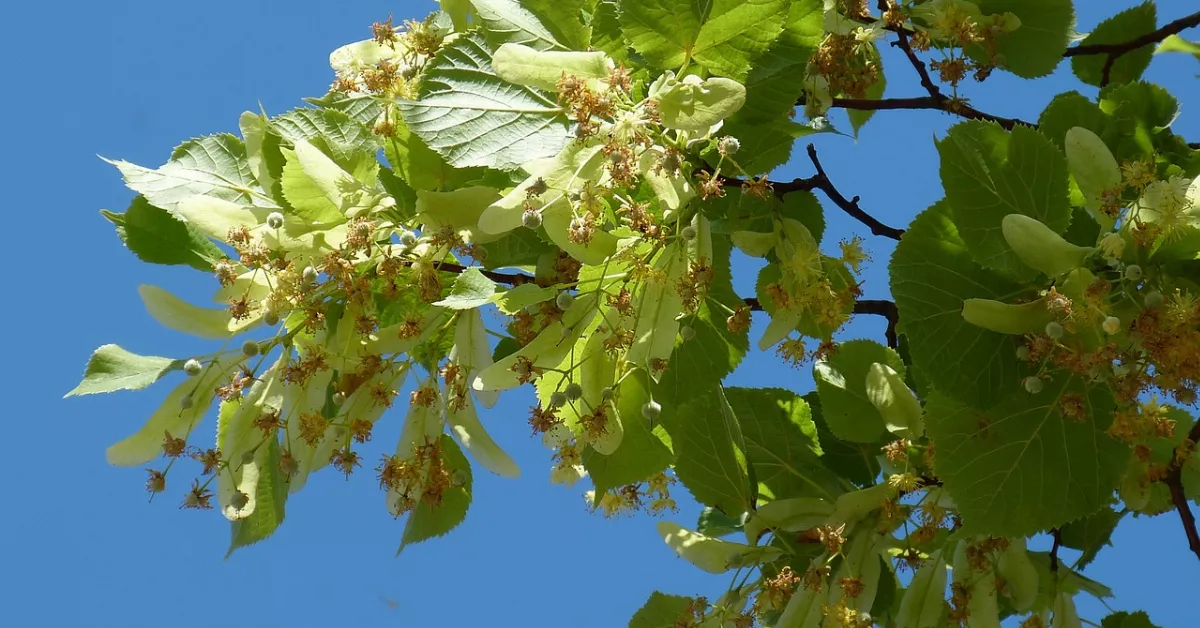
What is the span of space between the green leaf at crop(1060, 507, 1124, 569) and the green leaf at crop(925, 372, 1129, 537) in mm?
369

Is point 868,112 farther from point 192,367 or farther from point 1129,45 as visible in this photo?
point 192,367

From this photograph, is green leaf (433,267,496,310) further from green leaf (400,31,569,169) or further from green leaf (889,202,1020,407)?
green leaf (889,202,1020,407)

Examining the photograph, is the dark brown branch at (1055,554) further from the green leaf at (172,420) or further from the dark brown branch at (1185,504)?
the green leaf at (172,420)

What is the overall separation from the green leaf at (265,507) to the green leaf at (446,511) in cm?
15

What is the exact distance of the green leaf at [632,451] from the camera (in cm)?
124

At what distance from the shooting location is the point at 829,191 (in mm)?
1476

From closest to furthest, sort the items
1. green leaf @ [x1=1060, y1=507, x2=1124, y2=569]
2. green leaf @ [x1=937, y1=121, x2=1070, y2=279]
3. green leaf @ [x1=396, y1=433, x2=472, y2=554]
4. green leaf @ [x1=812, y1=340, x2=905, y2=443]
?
green leaf @ [x1=937, y1=121, x2=1070, y2=279]
green leaf @ [x1=396, y1=433, x2=472, y2=554]
green leaf @ [x1=812, y1=340, x2=905, y2=443]
green leaf @ [x1=1060, y1=507, x2=1124, y2=569]

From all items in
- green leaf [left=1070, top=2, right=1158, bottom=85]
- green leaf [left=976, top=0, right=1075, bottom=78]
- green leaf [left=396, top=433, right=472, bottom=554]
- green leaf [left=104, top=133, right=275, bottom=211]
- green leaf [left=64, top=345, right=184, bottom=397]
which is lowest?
green leaf [left=64, top=345, right=184, bottom=397]

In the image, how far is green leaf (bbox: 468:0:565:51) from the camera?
121 centimetres

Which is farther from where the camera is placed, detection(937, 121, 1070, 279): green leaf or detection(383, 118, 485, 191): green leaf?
detection(383, 118, 485, 191): green leaf

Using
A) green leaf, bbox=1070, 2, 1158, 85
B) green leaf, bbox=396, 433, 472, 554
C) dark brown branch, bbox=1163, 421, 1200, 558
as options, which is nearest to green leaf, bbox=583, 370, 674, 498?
green leaf, bbox=396, 433, 472, 554

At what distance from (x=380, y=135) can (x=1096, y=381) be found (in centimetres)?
81

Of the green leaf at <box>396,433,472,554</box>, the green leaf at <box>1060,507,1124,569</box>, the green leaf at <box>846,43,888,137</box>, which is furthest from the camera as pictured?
the green leaf at <box>846,43,888,137</box>

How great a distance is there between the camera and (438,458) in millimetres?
1258
